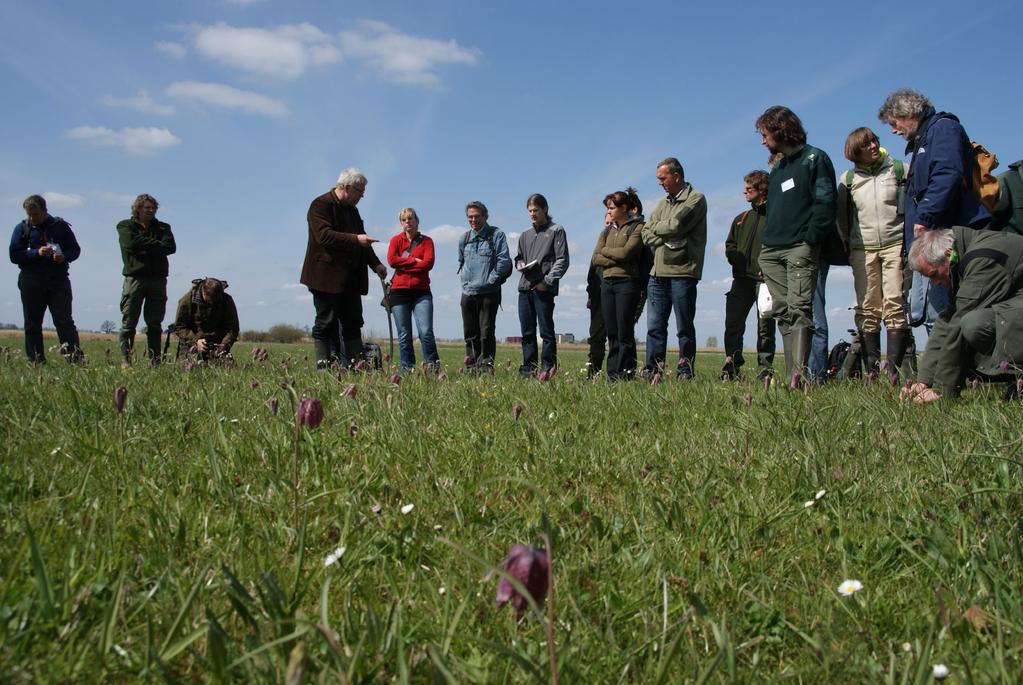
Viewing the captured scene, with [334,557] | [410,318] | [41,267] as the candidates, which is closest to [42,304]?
[41,267]

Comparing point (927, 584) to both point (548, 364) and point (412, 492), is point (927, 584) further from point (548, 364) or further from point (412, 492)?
point (548, 364)

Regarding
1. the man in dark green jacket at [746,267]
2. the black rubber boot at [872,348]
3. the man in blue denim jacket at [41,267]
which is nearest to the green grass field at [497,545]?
the black rubber boot at [872,348]

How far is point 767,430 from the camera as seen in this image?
12.4 feet

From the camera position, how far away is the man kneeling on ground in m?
8.80

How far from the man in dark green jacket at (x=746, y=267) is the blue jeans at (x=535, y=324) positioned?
6.50 feet

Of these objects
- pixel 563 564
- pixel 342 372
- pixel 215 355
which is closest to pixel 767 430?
pixel 563 564

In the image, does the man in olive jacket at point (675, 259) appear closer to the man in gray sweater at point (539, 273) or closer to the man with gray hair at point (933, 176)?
the man in gray sweater at point (539, 273)

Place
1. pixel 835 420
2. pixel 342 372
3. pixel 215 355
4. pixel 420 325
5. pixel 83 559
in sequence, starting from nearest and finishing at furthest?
pixel 83 559, pixel 835 420, pixel 342 372, pixel 215 355, pixel 420 325

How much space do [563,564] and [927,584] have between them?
0.98m

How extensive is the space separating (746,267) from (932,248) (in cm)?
332

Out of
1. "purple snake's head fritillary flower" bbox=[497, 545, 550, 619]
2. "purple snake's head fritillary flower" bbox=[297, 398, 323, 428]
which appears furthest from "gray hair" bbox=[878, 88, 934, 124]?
"purple snake's head fritillary flower" bbox=[497, 545, 550, 619]

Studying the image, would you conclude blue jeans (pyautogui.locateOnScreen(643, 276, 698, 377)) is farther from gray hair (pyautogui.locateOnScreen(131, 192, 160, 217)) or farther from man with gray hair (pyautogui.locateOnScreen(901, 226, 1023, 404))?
gray hair (pyautogui.locateOnScreen(131, 192, 160, 217))

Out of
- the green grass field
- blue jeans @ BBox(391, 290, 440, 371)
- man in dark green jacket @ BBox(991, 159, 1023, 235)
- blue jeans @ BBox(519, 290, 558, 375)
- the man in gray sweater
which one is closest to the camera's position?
the green grass field

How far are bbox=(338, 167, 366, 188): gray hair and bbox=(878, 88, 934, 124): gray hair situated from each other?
5066 mm
